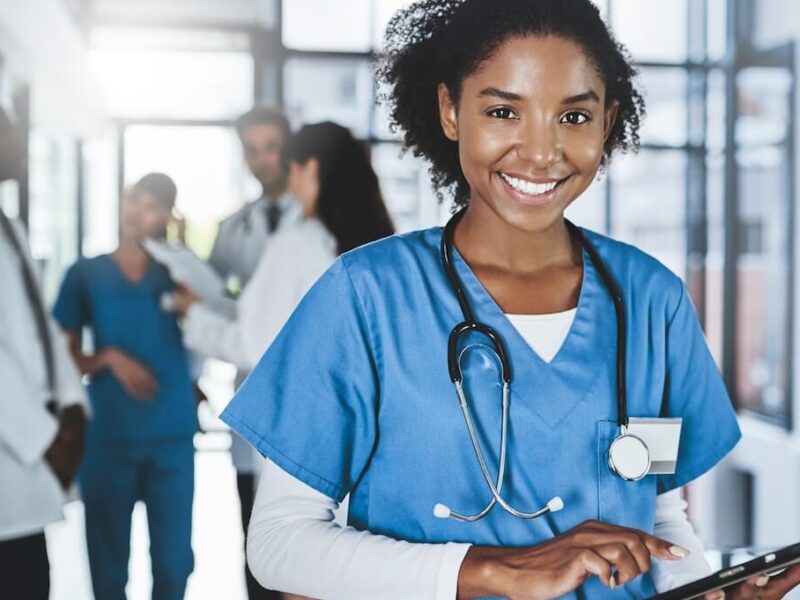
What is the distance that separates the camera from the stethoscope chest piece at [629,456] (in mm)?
855

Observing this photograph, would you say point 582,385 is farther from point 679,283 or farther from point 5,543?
point 5,543

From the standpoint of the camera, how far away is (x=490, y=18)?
2.93 feet

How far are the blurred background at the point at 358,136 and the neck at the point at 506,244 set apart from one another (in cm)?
85

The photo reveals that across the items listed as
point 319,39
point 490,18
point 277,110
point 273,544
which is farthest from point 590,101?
point 319,39

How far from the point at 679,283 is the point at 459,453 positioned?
285 millimetres

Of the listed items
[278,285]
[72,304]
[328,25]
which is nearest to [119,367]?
[72,304]

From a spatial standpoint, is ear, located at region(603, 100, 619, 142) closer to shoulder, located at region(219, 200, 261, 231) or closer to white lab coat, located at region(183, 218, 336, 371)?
white lab coat, located at region(183, 218, 336, 371)

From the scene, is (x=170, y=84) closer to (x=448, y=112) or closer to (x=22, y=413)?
(x=22, y=413)

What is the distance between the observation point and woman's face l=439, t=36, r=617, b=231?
85 cm

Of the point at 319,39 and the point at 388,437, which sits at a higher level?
the point at 319,39

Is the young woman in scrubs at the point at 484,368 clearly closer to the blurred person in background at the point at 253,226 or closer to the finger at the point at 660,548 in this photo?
the finger at the point at 660,548

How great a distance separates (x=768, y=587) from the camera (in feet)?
2.72

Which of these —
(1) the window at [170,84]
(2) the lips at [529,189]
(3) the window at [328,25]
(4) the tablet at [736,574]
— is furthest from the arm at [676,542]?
(3) the window at [328,25]

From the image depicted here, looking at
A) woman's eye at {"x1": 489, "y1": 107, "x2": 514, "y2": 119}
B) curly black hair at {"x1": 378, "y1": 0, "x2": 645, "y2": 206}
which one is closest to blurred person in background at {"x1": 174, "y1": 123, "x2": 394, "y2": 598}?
curly black hair at {"x1": 378, "y1": 0, "x2": 645, "y2": 206}
